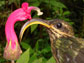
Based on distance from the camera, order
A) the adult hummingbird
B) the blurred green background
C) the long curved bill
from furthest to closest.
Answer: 1. the blurred green background
2. the adult hummingbird
3. the long curved bill

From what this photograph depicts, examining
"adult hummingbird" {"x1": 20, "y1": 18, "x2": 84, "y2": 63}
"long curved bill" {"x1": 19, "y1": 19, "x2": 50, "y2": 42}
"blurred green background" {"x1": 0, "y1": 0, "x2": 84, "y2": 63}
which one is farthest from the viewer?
"blurred green background" {"x1": 0, "y1": 0, "x2": 84, "y2": 63}

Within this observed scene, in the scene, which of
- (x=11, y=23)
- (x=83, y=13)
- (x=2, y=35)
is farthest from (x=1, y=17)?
(x=83, y=13)

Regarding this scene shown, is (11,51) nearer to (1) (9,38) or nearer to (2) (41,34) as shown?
(1) (9,38)

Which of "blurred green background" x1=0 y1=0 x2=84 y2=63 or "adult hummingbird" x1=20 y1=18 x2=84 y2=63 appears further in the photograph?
"blurred green background" x1=0 y1=0 x2=84 y2=63

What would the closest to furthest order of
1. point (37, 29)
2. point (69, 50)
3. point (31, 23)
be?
point (31, 23) < point (69, 50) < point (37, 29)

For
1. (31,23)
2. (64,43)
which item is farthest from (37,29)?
(31,23)

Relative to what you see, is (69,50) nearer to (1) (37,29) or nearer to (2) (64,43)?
(2) (64,43)

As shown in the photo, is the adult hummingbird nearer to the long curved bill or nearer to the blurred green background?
the long curved bill

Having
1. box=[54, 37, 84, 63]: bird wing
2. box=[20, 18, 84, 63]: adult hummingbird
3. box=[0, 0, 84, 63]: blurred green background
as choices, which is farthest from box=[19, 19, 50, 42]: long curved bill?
box=[0, 0, 84, 63]: blurred green background

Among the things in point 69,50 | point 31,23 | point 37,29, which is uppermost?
point 31,23

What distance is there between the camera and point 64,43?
1.99 m

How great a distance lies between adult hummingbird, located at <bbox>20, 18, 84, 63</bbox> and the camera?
1905mm

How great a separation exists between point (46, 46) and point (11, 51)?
1.70m

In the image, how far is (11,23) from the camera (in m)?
1.82
